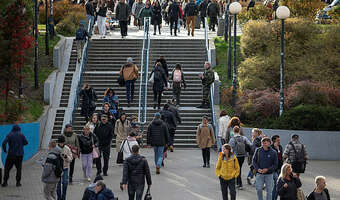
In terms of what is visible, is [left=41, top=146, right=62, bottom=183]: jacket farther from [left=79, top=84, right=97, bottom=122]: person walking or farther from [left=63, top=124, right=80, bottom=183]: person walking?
[left=79, top=84, right=97, bottom=122]: person walking

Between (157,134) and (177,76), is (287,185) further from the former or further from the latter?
(177,76)

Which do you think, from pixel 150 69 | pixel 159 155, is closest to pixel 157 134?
pixel 159 155

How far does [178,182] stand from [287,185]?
563 cm

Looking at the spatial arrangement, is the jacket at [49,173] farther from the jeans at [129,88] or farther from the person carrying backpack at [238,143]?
the jeans at [129,88]

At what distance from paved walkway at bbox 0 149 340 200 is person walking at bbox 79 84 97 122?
286 centimetres

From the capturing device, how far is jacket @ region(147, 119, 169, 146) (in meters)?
19.7

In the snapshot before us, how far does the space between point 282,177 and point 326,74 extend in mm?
13835

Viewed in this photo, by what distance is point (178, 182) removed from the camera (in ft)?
61.9

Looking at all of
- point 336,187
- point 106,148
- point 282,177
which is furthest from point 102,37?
point 282,177

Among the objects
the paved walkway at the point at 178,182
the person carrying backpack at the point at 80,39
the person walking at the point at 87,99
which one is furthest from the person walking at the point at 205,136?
the person carrying backpack at the point at 80,39

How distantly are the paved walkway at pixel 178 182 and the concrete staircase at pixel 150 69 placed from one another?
11.5 feet

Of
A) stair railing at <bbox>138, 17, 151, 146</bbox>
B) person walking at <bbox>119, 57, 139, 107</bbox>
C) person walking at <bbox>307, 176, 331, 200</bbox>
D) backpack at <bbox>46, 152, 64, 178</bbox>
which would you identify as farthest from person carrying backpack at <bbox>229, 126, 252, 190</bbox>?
person walking at <bbox>119, 57, 139, 107</bbox>

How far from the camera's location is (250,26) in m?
30.3

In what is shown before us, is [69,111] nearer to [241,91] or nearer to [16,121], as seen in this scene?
[16,121]
